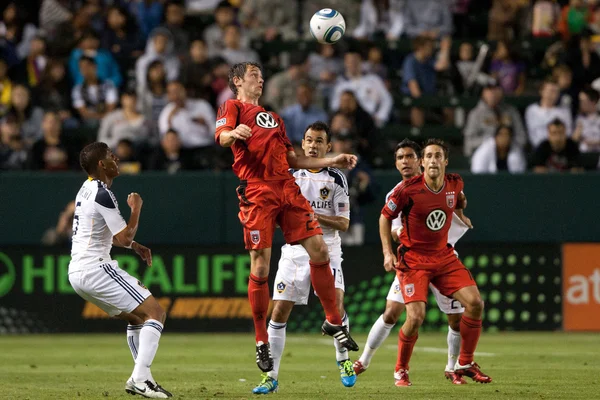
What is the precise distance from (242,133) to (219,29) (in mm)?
11185

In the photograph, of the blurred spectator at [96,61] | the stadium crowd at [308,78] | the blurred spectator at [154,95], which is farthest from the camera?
the blurred spectator at [96,61]

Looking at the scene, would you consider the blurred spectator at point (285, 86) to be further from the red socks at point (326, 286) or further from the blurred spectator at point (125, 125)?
the red socks at point (326, 286)

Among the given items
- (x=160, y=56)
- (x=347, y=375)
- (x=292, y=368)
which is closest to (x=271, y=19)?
(x=160, y=56)

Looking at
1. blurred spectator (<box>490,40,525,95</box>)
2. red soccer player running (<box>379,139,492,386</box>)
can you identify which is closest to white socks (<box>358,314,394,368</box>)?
red soccer player running (<box>379,139,492,386</box>)

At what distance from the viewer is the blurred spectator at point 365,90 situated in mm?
18297

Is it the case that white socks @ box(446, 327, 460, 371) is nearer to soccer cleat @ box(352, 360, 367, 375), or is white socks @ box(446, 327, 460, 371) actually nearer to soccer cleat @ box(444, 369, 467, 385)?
soccer cleat @ box(444, 369, 467, 385)

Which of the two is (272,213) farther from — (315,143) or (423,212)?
(423,212)

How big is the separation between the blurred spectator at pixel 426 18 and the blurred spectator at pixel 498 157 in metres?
3.78

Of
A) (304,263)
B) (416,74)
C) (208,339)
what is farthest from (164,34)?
(304,263)

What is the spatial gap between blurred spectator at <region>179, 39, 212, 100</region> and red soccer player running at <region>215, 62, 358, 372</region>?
9014mm

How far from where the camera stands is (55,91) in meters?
18.2

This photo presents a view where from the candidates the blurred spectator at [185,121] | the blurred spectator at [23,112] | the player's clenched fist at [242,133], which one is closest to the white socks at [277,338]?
the player's clenched fist at [242,133]

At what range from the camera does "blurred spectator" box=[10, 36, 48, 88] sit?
735 inches

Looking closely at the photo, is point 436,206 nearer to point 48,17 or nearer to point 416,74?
point 416,74
